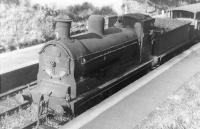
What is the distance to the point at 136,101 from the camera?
881 cm

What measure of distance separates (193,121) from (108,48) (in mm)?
4001

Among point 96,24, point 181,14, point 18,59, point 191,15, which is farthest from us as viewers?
point 181,14

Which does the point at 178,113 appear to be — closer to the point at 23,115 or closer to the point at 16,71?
the point at 23,115

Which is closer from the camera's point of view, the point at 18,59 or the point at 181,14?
the point at 18,59

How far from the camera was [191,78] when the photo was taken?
36.6 ft

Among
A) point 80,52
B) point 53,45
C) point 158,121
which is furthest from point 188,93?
point 53,45

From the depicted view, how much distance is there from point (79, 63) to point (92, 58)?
28.2 inches

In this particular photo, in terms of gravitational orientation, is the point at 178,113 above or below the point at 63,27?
below

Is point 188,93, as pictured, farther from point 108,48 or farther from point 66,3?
point 66,3

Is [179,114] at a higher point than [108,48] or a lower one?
lower

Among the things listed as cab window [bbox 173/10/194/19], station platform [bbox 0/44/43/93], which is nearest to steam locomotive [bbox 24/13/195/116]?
station platform [bbox 0/44/43/93]

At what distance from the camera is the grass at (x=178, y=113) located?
7.02 meters

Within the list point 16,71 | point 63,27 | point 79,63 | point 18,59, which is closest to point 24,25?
point 18,59

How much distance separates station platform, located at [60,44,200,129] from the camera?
24.6ft
